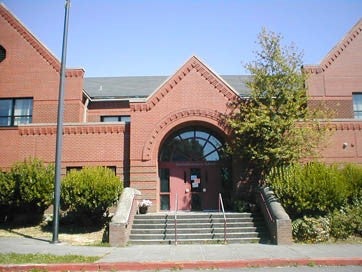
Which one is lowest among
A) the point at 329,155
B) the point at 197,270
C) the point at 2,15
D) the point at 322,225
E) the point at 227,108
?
the point at 197,270

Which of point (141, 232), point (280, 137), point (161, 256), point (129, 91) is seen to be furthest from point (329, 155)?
point (129, 91)

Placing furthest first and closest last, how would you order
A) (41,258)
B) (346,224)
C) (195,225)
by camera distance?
(195,225) < (346,224) < (41,258)

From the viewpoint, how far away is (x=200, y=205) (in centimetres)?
1883

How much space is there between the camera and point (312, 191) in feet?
45.7

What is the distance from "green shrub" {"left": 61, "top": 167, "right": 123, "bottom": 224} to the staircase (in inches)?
60.4

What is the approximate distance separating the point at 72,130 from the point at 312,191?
12.1 m

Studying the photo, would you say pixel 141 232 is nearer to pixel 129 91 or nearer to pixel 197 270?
pixel 197 270

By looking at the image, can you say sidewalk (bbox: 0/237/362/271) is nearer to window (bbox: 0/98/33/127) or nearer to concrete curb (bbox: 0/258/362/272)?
concrete curb (bbox: 0/258/362/272)

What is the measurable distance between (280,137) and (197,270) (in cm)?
892

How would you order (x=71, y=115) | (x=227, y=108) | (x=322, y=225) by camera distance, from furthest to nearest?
1. (x=71, y=115)
2. (x=227, y=108)
3. (x=322, y=225)

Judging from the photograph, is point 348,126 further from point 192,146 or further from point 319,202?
point 192,146

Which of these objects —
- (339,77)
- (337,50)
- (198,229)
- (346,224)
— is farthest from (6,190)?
(337,50)

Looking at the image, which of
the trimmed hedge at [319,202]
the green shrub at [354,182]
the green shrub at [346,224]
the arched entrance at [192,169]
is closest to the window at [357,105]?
the green shrub at [354,182]

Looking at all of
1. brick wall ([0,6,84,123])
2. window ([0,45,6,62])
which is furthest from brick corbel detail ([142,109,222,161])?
window ([0,45,6,62])
